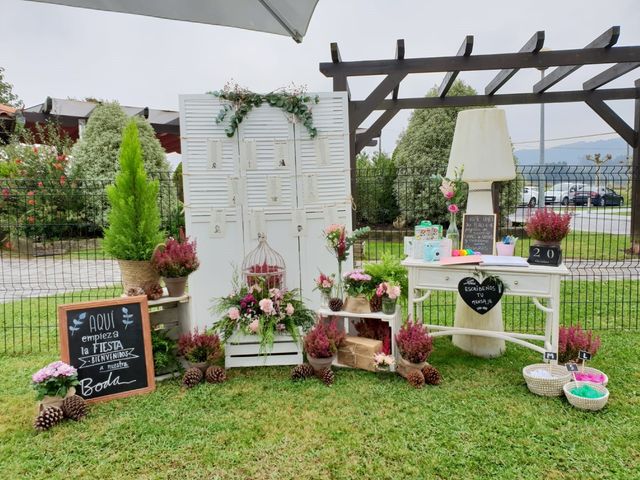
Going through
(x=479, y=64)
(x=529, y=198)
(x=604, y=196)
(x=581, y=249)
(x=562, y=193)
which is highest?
(x=479, y=64)

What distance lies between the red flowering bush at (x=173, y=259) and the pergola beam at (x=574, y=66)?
5081 mm

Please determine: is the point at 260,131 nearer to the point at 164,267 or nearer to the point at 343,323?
the point at 164,267

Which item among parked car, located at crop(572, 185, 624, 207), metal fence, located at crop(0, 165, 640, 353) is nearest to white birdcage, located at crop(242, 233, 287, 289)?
metal fence, located at crop(0, 165, 640, 353)

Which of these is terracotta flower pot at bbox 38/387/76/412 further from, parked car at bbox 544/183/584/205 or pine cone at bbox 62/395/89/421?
parked car at bbox 544/183/584/205

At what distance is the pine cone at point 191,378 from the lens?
303cm

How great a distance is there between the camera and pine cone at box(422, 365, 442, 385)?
2979 mm

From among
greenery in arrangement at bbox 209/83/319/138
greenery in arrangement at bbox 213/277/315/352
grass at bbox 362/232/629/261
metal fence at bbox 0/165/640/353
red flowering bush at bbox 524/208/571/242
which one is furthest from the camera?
grass at bbox 362/232/629/261

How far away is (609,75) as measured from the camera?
19.9 ft

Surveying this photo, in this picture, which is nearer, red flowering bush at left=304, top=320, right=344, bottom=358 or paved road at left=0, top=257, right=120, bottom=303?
red flowering bush at left=304, top=320, right=344, bottom=358

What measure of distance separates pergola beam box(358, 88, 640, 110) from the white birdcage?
3898 mm

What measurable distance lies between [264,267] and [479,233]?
5.71 ft

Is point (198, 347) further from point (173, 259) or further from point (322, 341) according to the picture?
point (322, 341)

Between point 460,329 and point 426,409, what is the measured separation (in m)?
0.88

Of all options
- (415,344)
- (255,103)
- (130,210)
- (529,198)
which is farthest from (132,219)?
(529,198)
